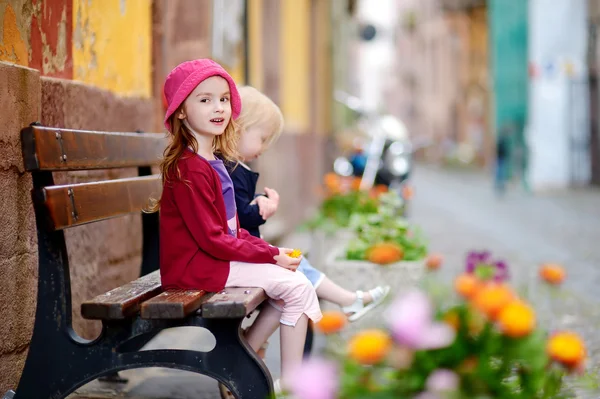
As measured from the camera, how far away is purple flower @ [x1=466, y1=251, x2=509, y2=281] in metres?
2.32

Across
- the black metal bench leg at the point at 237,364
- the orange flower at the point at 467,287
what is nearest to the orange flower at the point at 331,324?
the orange flower at the point at 467,287

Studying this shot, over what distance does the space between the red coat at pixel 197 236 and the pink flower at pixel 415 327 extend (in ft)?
4.48

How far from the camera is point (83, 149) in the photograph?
3299 millimetres

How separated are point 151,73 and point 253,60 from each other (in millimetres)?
4026

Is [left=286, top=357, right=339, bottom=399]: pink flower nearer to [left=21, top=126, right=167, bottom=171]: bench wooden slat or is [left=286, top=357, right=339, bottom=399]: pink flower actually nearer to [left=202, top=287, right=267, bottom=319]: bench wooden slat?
[left=202, top=287, right=267, bottom=319]: bench wooden slat

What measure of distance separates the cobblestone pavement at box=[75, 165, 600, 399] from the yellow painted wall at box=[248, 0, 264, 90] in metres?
1.86

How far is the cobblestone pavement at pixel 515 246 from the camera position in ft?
13.3

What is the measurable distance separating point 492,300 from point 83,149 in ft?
6.35

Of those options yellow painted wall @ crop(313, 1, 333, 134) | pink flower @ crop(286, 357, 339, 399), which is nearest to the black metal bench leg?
pink flower @ crop(286, 357, 339, 399)

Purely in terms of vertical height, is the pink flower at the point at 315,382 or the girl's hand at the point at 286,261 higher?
the girl's hand at the point at 286,261

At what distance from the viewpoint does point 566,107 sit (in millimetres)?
23531

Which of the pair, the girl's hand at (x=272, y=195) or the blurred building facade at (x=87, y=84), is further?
the girl's hand at (x=272, y=195)

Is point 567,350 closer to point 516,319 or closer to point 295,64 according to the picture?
point 516,319

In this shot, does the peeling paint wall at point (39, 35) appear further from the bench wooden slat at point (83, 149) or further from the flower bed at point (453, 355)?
the flower bed at point (453, 355)
